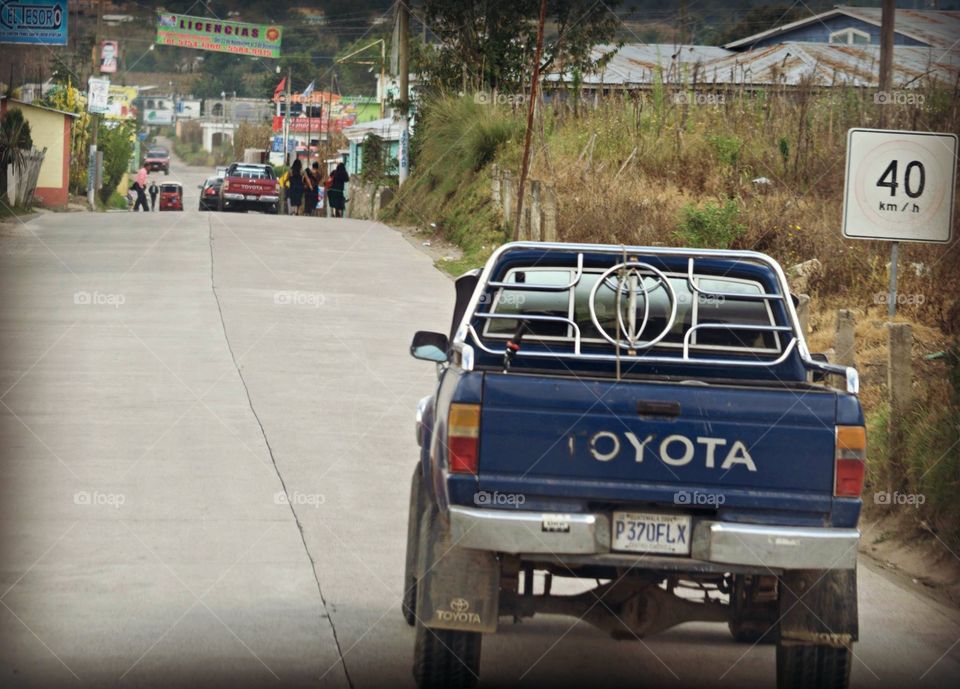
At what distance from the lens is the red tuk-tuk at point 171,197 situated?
63.5 metres

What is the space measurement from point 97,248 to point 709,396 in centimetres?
2113

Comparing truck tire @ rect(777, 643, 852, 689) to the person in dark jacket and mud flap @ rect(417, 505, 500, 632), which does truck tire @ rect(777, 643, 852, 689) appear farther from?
the person in dark jacket

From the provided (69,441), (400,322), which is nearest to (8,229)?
(400,322)

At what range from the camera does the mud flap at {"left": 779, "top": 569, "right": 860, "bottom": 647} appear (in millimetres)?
5418

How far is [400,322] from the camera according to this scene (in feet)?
60.6

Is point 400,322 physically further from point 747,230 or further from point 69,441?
point 69,441

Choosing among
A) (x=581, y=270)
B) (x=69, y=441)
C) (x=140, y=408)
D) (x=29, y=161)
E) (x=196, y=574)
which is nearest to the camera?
(x=581, y=270)

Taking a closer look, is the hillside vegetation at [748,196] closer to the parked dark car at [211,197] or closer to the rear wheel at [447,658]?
the rear wheel at [447,658]

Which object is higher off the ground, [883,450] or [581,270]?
[581,270]
